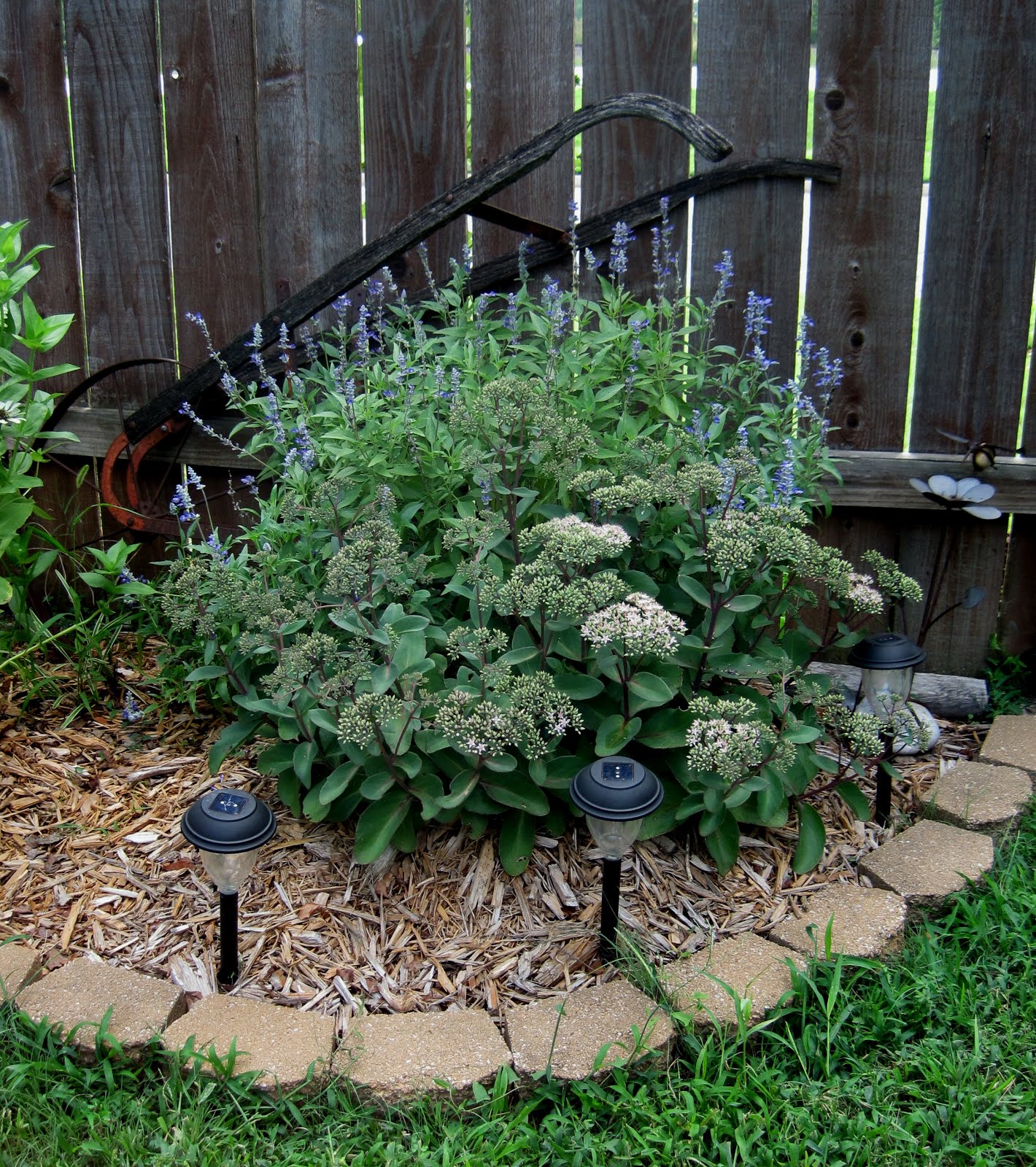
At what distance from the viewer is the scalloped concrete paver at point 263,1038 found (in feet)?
6.26

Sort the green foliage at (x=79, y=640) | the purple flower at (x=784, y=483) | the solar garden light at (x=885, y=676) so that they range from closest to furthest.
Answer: the purple flower at (x=784, y=483), the solar garden light at (x=885, y=676), the green foliage at (x=79, y=640)

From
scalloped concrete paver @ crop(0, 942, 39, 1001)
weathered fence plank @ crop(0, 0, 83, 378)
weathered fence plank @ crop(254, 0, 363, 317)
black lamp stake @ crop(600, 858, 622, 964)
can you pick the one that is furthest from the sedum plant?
weathered fence plank @ crop(0, 0, 83, 378)

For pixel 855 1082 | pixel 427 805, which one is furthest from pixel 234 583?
pixel 855 1082

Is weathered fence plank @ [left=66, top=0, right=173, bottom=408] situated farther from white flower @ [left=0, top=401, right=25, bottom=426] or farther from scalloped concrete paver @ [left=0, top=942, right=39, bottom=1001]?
scalloped concrete paver @ [left=0, top=942, right=39, bottom=1001]

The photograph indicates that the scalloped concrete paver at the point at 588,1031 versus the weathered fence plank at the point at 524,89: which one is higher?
the weathered fence plank at the point at 524,89

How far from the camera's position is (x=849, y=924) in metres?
2.22

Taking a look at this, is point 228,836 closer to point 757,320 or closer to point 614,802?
point 614,802

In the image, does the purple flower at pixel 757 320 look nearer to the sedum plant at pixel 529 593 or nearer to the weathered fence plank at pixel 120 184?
the sedum plant at pixel 529 593

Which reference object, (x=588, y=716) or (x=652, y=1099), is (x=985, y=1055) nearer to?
(x=652, y=1099)

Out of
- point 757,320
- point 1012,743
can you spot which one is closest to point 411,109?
point 757,320

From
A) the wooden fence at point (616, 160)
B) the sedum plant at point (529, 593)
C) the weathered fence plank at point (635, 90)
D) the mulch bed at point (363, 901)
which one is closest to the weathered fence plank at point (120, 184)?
the wooden fence at point (616, 160)

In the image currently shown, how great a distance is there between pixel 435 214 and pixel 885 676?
1786 mm

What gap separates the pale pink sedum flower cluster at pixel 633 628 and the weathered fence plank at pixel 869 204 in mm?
1597

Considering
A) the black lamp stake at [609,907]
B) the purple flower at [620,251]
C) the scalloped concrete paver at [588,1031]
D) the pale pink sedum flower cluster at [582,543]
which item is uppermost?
the purple flower at [620,251]
